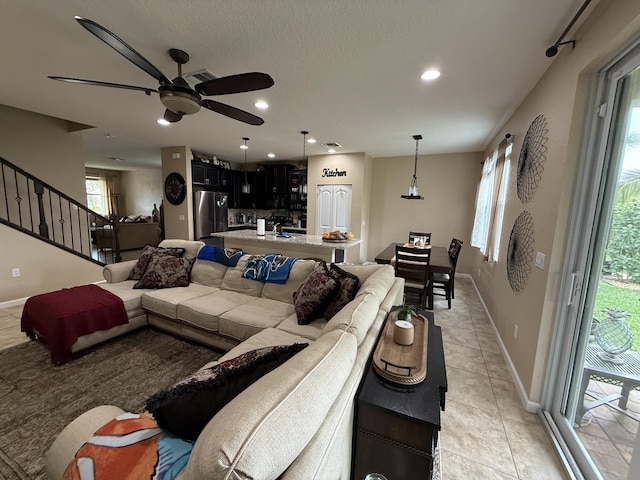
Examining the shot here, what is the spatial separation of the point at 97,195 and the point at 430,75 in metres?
12.5

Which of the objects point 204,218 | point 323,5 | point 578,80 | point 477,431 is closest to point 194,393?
point 477,431

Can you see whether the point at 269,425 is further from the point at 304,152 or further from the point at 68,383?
the point at 304,152

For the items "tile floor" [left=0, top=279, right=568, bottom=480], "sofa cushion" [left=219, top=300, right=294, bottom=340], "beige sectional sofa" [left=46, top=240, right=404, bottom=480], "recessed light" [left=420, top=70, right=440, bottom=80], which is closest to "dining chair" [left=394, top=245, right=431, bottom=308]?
"tile floor" [left=0, top=279, right=568, bottom=480]

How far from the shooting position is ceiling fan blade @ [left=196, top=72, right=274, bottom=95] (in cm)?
178

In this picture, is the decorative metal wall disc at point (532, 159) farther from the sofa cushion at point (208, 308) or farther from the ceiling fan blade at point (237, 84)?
the sofa cushion at point (208, 308)

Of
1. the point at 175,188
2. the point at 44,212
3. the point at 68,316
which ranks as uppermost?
the point at 175,188

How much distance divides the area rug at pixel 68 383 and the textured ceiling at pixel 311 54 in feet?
8.75

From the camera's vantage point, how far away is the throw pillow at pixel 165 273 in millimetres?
3037

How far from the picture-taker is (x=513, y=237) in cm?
271

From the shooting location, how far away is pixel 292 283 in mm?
2748

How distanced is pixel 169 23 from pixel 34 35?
1.11 metres

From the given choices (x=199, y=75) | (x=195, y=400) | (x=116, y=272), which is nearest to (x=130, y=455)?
(x=195, y=400)

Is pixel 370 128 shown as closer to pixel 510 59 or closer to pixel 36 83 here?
pixel 510 59

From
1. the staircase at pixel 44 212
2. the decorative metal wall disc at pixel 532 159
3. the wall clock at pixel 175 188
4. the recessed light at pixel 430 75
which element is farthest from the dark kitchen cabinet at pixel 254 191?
the decorative metal wall disc at pixel 532 159
